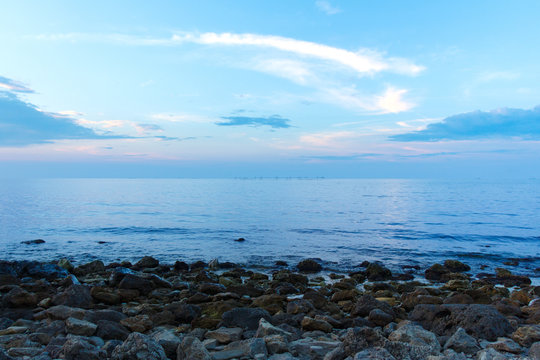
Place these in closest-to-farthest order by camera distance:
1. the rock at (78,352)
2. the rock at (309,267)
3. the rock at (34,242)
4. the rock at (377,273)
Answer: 1. the rock at (78,352)
2. the rock at (377,273)
3. the rock at (309,267)
4. the rock at (34,242)

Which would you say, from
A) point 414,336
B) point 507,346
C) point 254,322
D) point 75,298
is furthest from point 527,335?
point 75,298

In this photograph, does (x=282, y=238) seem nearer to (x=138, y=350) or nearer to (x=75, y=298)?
(x=75, y=298)

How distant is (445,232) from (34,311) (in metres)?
32.0

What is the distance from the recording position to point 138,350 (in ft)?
19.1

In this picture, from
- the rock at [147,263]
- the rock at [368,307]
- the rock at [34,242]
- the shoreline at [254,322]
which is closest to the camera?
the shoreline at [254,322]

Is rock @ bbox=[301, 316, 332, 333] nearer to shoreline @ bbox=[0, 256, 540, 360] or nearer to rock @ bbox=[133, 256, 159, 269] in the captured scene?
shoreline @ bbox=[0, 256, 540, 360]

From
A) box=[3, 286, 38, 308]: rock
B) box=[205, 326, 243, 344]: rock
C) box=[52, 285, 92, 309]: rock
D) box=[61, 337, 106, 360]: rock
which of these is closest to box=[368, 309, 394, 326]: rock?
box=[205, 326, 243, 344]: rock

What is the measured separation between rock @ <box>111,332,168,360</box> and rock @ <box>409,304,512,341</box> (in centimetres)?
648

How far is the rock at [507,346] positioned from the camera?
709cm

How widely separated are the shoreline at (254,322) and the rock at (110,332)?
25 mm

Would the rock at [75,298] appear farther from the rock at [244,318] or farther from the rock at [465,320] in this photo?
the rock at [465,320]

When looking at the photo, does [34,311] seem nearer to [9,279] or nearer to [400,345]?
[9,279]

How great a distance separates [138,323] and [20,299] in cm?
489

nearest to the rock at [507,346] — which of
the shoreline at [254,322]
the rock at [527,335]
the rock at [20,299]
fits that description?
the shoreline at [254,322]
